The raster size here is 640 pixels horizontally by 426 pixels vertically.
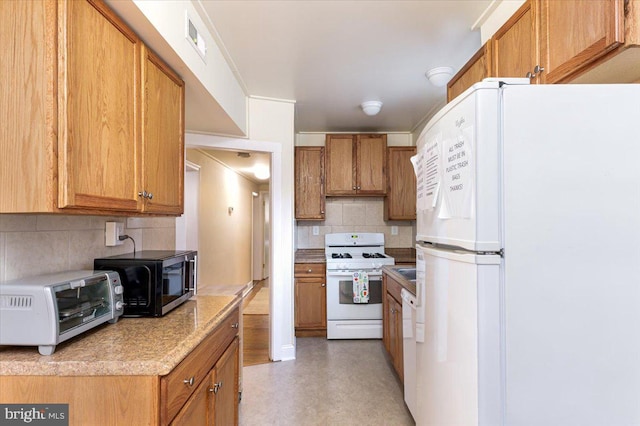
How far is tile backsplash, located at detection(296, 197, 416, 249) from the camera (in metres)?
4.06

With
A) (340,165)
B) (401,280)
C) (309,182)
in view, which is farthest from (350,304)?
(340,165)

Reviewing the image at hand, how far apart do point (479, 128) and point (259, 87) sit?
85.2 inches

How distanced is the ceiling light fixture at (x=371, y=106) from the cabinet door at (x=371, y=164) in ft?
2.19

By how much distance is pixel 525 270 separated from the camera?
94 centimetres

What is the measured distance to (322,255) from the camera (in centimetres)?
375

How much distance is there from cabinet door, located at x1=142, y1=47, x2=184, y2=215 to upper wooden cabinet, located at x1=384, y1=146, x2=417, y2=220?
103 inches

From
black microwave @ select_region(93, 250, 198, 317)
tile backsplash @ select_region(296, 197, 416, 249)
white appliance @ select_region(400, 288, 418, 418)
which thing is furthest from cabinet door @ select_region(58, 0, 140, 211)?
tile backsplash @ select_region(296, 197, 416, 249)

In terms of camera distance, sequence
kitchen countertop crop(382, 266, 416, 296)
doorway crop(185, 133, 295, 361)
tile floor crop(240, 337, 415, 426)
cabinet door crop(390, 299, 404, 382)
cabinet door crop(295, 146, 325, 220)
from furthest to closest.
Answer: cabinet door crop(295, 146, 325, 220) < doorway crop(185, 133, 295, 361) < cabinet door crop(390, 299, 404, 382) < tile floor crop(240, 337, 415, 426) < kitchen countertop crop(382, 266, 416, 296)

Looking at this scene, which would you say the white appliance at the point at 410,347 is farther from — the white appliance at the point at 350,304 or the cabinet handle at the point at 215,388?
the white appliance at the point at 350,304

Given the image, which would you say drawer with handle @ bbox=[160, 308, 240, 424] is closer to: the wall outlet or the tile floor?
the wall outlet

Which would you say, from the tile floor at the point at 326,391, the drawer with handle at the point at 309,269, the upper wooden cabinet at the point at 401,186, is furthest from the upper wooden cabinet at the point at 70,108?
the upper wooden cabinet at the point at 401,186

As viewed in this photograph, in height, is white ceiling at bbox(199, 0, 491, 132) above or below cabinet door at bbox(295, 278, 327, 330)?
above

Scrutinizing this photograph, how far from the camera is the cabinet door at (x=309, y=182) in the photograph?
12.2ft

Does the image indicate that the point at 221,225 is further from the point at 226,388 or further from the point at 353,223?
the point at 226,388
